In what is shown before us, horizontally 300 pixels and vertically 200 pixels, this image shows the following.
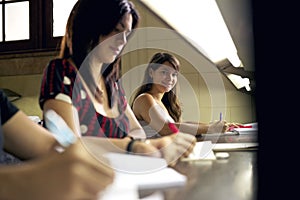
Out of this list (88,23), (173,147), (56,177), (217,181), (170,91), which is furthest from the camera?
(170,91)

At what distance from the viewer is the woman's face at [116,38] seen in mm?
651

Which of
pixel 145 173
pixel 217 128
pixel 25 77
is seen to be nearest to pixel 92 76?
pixel 145 173

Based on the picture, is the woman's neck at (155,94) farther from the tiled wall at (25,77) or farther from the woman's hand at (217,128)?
the tiled wall at (25,77)

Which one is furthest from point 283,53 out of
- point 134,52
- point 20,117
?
point 134,52

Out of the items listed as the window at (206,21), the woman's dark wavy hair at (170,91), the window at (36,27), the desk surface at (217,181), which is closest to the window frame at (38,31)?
the window at (36,27)

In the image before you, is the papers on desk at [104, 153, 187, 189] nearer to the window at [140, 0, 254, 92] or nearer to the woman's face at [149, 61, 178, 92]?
the window at [140, 0, 254, 92]

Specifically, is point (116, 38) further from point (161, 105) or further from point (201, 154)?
point (161, 105)

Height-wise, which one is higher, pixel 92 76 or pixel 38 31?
pixel 38 31

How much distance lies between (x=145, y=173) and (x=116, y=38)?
338mm

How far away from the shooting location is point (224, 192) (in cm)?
30

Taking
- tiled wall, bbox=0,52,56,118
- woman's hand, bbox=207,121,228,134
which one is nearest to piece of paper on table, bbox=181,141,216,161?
woman's hand, bbox=207,121,228,134

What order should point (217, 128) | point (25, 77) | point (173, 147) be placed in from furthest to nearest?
point (25, 77)
point (217, 128)
point (173, 147)

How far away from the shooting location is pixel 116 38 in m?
0.66

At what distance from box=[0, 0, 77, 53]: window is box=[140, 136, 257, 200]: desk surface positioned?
139 cm
